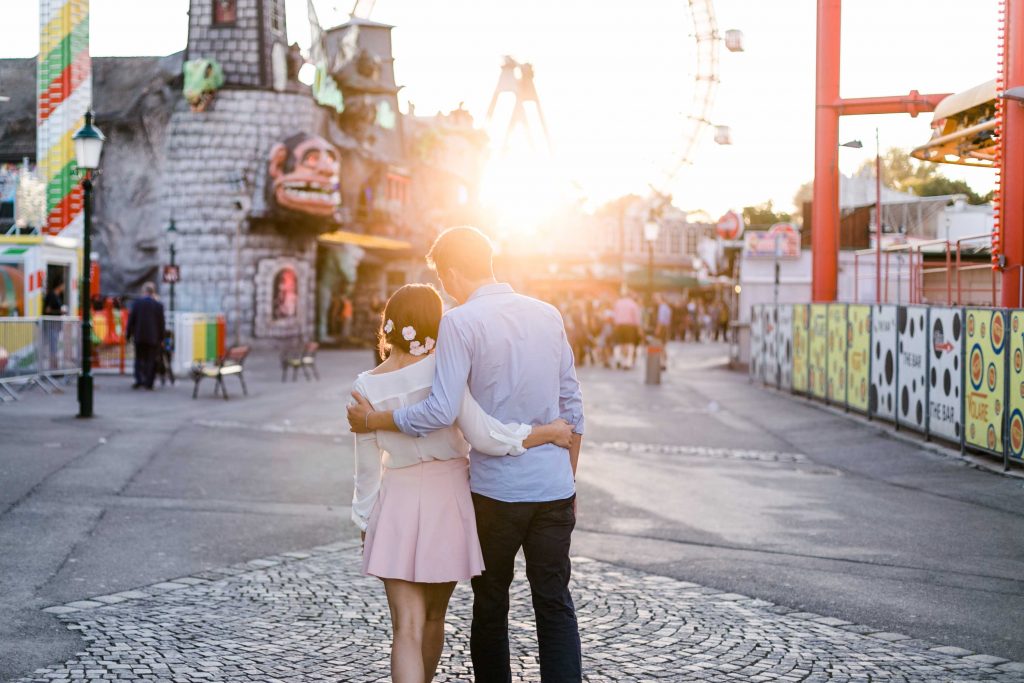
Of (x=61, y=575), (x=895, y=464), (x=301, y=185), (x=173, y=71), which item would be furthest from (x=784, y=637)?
(x=173, y=71)

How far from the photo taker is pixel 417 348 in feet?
13.8

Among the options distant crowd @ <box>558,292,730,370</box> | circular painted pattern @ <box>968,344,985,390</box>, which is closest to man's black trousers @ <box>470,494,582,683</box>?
circular painted pattern @ <box>968,344,985,390</box>

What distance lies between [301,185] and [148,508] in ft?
78.8

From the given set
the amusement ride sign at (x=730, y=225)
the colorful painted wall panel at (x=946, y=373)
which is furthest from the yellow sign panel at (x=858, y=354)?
the amusement ride sign at (x=730, y=225)

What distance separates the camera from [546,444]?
4.17m

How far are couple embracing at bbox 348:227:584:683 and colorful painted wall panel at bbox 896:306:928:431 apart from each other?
380 inches

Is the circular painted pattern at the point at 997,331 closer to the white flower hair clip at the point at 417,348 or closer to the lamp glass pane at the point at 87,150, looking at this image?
the white flower hair clip at the point at 417,348

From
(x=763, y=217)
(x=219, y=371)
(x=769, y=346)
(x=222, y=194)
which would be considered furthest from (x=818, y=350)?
(x=763, y=217)

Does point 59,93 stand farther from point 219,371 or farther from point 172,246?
point 172,246

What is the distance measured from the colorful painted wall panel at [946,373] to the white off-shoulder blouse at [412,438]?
28.3ft

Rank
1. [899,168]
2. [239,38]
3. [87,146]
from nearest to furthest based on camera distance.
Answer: [87,146] < [239,38] < [899,168]

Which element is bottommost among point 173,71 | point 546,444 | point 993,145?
point 546,444

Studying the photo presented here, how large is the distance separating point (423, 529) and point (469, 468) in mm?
295

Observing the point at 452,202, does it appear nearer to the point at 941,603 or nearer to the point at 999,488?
the point at 999,488
